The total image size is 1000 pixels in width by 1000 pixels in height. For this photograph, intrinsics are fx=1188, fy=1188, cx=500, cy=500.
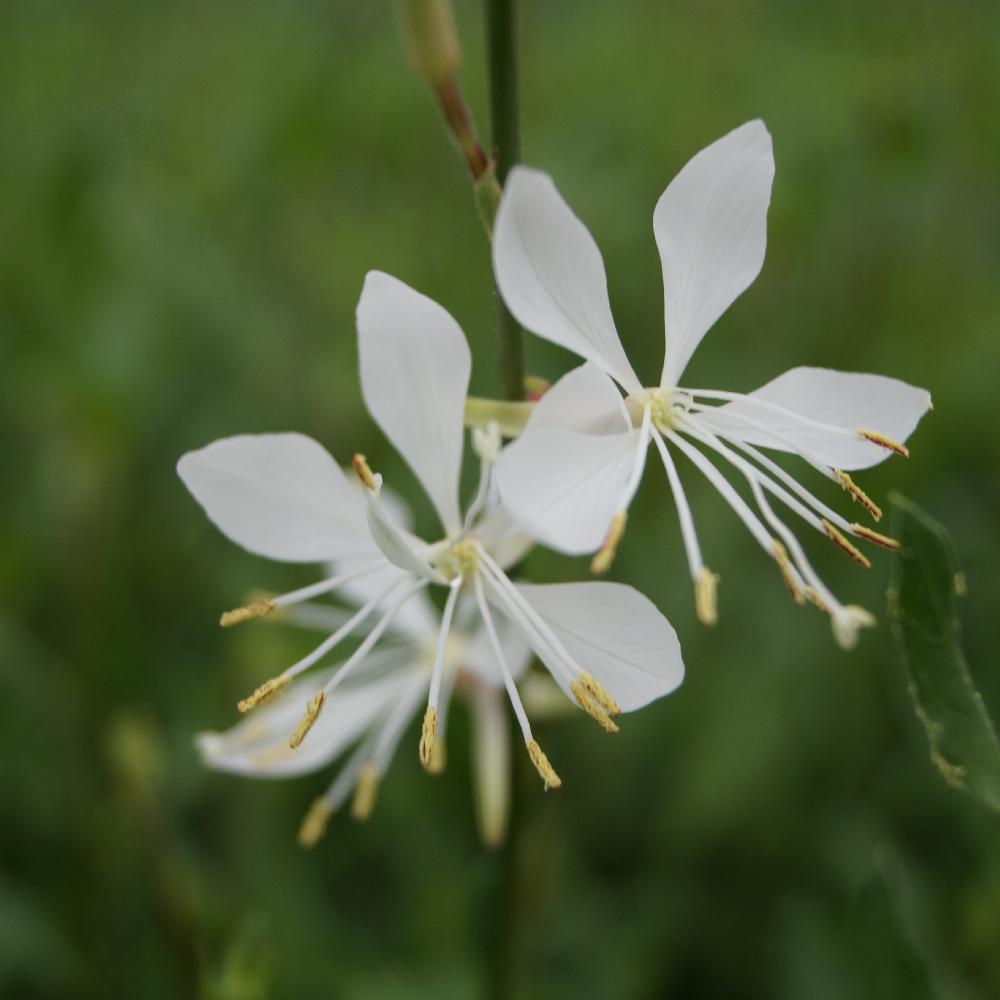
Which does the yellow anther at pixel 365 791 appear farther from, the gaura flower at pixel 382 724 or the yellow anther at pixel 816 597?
the yellow anther at pixel 816 597

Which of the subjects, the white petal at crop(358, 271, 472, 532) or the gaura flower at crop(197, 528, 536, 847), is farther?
the gaura flower at crop(197, 528, 536, 847)

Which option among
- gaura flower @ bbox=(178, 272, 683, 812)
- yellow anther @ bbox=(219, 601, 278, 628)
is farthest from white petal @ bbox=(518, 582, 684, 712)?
yellow anther @ bbox=(219, 601, 278, 628)

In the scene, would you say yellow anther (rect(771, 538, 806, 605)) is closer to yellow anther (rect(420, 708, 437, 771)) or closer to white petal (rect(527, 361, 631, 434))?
white petal (rect(527, 361, 631, 434))

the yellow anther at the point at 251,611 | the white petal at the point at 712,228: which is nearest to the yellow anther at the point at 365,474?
the yellow anther at the point at 251,611

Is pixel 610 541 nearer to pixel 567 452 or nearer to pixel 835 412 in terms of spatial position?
pixel 567 452

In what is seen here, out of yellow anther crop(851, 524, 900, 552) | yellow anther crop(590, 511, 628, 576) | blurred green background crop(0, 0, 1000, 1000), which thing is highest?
yellow anther crop(590, 511, 628, 576)
